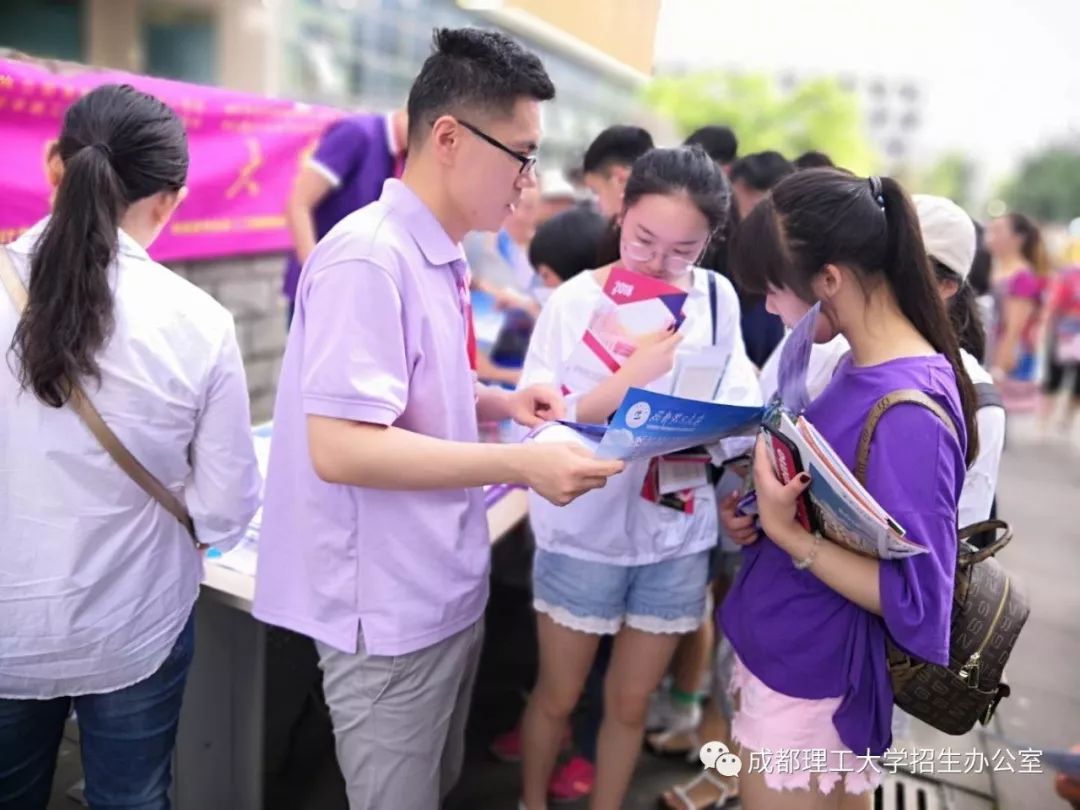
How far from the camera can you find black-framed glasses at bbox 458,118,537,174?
1.26 metres

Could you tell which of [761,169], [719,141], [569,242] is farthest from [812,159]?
[569,242]

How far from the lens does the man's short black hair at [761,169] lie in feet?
8.36

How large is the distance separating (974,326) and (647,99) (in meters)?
38.6

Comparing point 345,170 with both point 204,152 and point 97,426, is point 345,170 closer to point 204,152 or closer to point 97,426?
point 204,152

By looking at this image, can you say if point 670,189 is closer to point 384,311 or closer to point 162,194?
point 384,311

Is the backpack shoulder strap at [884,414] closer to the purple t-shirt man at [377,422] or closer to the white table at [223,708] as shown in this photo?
the purple t-shirt man at [377,422]

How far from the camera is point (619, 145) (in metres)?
2.59

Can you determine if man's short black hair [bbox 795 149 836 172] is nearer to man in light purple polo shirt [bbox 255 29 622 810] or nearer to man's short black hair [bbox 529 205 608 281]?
man's short black hair [bbox 529 205 608 281]

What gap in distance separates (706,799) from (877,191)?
1854mm

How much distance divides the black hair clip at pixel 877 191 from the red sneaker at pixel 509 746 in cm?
189

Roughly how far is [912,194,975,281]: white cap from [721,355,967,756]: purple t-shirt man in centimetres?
38

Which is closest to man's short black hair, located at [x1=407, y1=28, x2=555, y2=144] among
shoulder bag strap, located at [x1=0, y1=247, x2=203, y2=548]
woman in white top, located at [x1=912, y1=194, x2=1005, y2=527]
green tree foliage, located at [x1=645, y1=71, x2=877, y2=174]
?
shoulder bag strap, located at [x1=0, y1=247, x2=203, y2=548]

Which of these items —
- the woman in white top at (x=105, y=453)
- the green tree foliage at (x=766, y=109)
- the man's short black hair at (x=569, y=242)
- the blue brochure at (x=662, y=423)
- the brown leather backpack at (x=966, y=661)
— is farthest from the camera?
the green tree foliage at (x=766, y=109)

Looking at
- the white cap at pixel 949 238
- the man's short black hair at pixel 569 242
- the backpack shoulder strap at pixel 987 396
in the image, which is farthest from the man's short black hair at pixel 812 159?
the backpack shoulder strap at pixel 987 396
